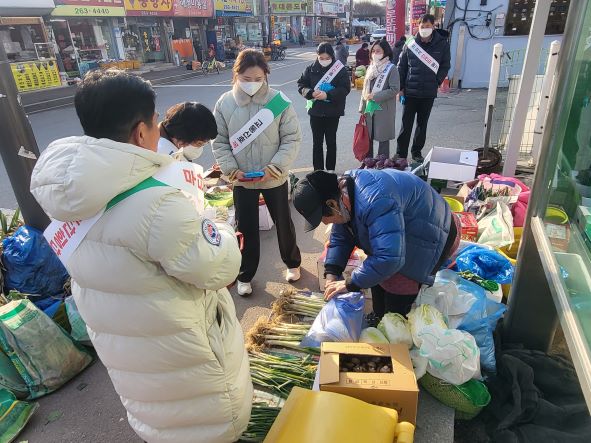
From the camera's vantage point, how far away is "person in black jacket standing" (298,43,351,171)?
5.30 m

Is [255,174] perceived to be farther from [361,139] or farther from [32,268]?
[361,139]

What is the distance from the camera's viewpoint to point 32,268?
10.5 feet

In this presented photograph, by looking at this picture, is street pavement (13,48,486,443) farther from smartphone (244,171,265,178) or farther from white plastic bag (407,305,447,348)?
smartphone (244,171,265,178)

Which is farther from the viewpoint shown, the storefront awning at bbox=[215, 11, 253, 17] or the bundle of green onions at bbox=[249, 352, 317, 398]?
the storefront awning at bbox=[215, 11, 253, 17]

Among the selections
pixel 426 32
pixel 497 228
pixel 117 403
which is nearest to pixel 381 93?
pixel 426 32

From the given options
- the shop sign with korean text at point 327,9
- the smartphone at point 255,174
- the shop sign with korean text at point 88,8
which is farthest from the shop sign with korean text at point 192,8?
the shop sign with korean text at point 327,9

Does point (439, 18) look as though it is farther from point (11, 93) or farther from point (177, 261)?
point (177, 261)

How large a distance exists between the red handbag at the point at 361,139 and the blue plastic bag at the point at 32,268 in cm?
394

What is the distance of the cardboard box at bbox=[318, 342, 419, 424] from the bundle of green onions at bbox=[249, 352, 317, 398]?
438 mm

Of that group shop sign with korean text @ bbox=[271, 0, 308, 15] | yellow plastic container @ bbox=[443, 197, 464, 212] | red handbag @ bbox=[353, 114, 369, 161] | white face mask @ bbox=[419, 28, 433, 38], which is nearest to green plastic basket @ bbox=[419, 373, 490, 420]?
yellow plastic container @ bbox=[443, 197, 464, 212]

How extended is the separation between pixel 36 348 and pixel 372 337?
6.93 feet

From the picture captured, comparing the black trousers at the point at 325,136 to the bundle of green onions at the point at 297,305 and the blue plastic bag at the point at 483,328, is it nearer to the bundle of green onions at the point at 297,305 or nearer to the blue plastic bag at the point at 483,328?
the bundle of green onions at the point at 297,305

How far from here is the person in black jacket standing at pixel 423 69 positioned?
5586 mm

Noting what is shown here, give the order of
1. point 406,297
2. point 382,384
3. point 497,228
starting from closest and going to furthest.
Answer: point 382,384, point 406,297, point 497,228
